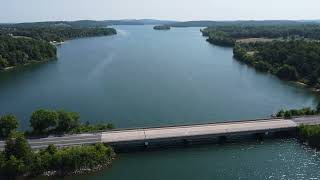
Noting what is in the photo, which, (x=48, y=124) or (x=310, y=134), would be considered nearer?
(x=310, y=134)

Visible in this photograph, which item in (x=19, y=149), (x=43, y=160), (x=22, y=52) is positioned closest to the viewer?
(x=19, y=149)

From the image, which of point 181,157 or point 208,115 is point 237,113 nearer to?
point 208,115

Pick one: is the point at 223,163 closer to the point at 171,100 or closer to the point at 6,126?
the point at 6,126

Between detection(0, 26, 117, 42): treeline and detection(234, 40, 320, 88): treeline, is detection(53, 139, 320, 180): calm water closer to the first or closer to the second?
detection(234, 40, 320, 88): treeline

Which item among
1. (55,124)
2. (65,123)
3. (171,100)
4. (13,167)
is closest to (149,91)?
(171,100)

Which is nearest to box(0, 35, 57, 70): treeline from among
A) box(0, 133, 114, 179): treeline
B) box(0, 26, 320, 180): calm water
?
box(0, 26, 320, 180): calm water

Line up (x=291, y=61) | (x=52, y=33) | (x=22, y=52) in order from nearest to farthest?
(x=291, y=61) → (x=22, y=52) → (x=52, y=33)

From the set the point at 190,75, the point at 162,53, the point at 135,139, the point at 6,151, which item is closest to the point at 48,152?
the point at 6,151

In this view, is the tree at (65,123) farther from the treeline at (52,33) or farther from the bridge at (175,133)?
the treeline at (52,33)
